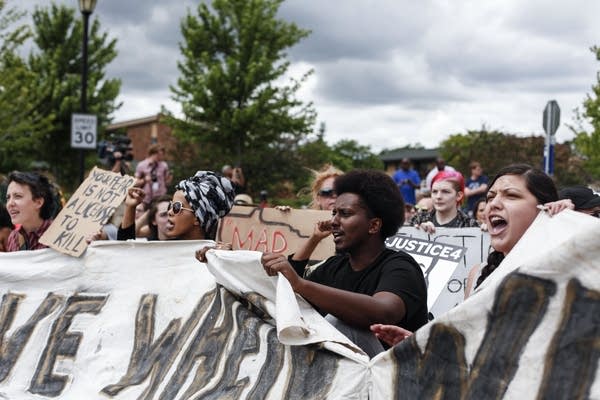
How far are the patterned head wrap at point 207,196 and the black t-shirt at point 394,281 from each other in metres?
1.28

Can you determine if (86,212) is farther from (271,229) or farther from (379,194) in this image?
(379,194)

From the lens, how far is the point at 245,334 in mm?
3930

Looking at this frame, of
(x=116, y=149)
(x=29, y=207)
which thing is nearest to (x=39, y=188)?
(x=29, y=207)

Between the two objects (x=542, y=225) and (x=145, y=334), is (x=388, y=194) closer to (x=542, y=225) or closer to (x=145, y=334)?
(x=542, y=225)

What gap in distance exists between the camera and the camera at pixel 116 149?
10.4m

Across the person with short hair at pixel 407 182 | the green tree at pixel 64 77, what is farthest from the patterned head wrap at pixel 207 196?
the green tree at pixel 64 77

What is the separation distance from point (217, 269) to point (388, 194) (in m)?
0.99

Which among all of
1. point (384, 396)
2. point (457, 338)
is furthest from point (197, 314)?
point (457, 338)

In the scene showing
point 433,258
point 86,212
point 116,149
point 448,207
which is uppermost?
point 116,149

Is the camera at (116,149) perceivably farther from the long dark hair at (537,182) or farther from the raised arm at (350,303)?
the raised arm at (350,303)

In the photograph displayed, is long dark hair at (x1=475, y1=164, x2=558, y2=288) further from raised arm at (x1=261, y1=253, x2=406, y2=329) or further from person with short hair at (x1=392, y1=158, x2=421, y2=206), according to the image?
person with short hair at (x1=392, y1=158, x2=421, y2=206)

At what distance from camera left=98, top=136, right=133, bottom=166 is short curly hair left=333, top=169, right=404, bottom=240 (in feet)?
21.7

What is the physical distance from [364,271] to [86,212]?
8.67ft

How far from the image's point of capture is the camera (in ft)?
34.2
